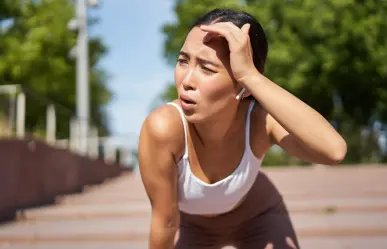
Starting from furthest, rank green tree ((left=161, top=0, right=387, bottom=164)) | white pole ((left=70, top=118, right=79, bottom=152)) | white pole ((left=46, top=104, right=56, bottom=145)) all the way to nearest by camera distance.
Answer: green tree ((left=161, top=0, right=387, bottom=164)) → white pole ((left=70, top=118, right=79, bottom=152)) → white pole ((left=46, top=104, right=56, bottom=145))

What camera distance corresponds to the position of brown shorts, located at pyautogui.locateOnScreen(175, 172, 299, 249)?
7.27 feet

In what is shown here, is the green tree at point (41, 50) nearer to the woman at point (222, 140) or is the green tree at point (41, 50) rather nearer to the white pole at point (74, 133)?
the white pole at point (74, 133)

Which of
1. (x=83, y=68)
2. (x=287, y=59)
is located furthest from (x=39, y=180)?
(x=287, y=59)

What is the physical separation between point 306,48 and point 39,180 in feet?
48.9

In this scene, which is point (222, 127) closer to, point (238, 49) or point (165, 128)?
point (165, 128)

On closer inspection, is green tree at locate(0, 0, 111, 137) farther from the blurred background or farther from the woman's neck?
the woman's neck

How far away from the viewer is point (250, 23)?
1.79 meters

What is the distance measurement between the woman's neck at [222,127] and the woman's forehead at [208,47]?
232 mm

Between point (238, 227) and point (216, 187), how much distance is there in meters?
0.35

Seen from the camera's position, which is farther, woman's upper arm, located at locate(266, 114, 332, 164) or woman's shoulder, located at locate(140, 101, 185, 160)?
woman's shoulder, located at locate(140, 101, 185, 160)

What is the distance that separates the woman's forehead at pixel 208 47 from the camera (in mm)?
1739

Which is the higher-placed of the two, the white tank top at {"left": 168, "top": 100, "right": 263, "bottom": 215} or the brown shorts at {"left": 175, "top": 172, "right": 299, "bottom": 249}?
the white tank top at {"left": 168, "top": 100, "right": 263, "bottom": 215}

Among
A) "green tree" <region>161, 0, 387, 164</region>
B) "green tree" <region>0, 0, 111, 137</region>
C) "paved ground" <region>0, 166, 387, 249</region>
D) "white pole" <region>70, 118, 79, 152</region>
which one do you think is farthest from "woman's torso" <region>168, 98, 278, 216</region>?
"green tree" <region>0, 0, 111, 137</region>

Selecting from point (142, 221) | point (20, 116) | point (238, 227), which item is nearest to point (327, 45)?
point (20, 116)
